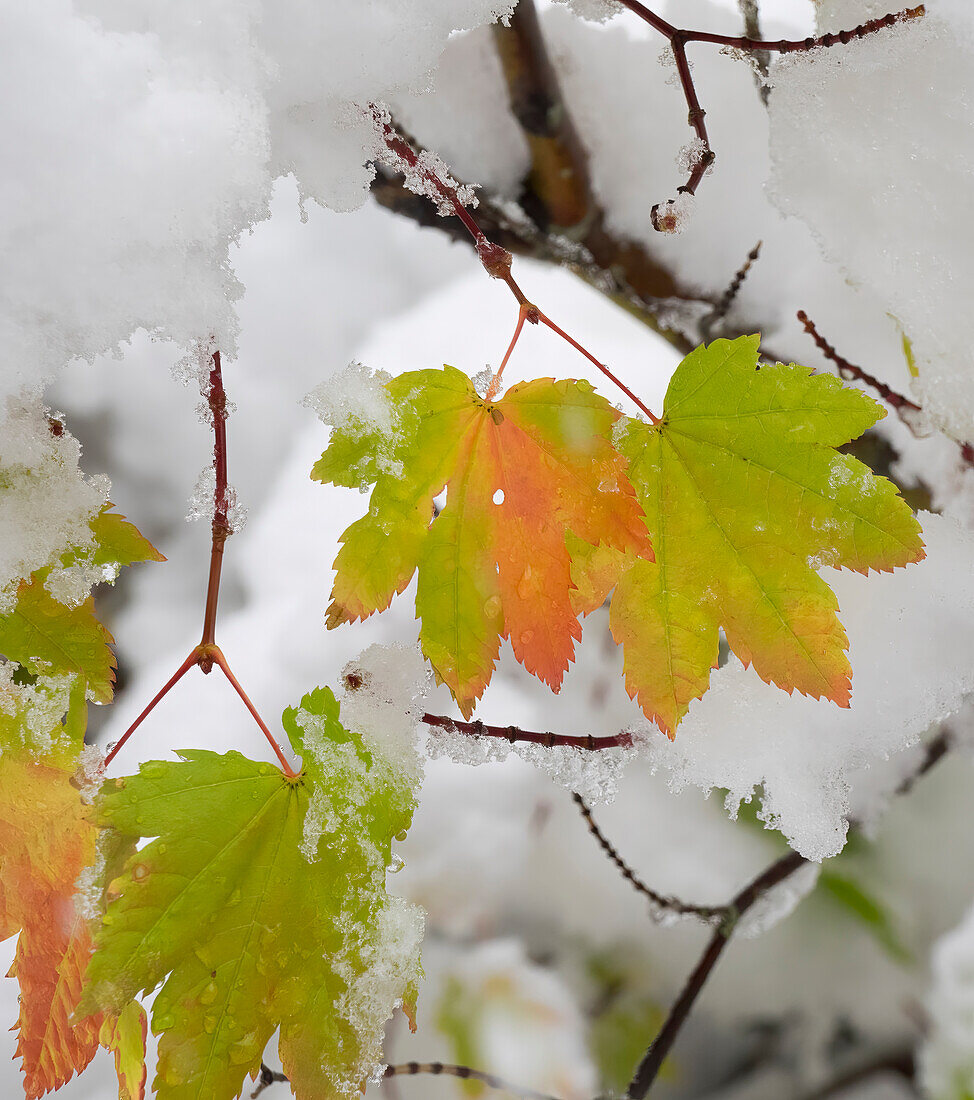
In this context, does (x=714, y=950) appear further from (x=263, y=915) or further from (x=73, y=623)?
(x=73, y=623)

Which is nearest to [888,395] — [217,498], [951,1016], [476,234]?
[476,234]

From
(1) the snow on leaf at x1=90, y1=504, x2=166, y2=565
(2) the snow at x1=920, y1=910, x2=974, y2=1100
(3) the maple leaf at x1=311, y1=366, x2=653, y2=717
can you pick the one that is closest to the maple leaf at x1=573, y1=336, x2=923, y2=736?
(3) the maple leaf at x1=311, y1=366, x2=653, y2=717

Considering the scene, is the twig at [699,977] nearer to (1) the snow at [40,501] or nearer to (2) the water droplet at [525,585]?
(2) the water droplet at [525,585]

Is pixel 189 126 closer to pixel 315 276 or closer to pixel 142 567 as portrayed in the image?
pixel 315 276

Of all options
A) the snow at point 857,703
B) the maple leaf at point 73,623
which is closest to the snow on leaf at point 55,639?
the maple leaf at point 73,623

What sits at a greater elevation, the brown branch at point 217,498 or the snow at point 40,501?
the snow at point 40,501

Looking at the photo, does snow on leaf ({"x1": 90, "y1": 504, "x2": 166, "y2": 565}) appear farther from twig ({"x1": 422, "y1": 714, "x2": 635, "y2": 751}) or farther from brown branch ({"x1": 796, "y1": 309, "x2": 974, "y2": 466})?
brown branch ({"x1": 796, "y1": 309, "x2": 974, "y2": 466})

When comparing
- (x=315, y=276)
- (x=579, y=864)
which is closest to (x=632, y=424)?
(x=315, y=276)
